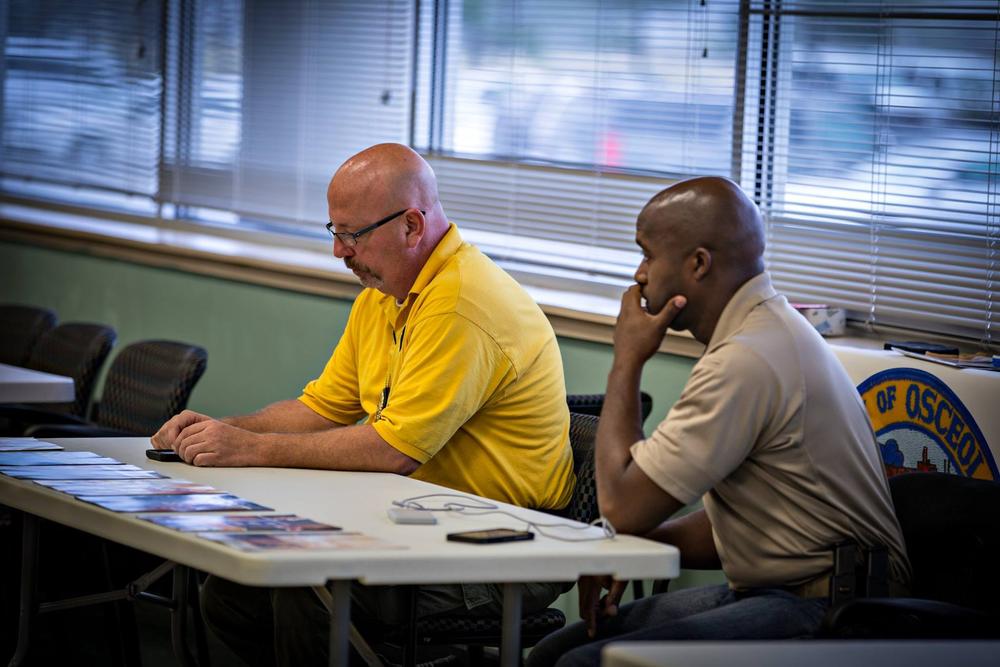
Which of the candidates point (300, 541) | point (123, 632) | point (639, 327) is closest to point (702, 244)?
point (639, 327)

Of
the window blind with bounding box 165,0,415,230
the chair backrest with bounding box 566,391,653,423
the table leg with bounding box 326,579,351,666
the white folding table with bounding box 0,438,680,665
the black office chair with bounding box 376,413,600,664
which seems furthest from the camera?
the window blind with bounding box 165,0,415,230

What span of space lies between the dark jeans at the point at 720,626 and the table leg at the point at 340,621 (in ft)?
1.29

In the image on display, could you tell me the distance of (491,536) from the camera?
231 centimetres

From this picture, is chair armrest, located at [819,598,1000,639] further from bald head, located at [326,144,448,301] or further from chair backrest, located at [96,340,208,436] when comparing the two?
chair backrest, located at [96,340,208,436]

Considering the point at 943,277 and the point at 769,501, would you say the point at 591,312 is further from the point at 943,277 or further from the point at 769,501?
the point at 769,501

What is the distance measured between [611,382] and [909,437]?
42.6 inches

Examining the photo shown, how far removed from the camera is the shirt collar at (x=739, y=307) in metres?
2.52

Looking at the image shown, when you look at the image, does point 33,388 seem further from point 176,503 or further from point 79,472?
point 176,503

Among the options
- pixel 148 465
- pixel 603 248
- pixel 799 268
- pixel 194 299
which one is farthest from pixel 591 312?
pixel 194 299

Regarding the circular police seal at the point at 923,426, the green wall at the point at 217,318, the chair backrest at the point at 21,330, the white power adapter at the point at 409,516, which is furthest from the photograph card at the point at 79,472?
the chair backrest at the point at 21,330

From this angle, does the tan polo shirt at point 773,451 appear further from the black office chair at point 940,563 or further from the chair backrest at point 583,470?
the chair backrest at point 583,470

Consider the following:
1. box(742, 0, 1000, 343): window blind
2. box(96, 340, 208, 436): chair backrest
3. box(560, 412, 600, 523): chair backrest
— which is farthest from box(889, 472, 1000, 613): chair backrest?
box(96, 340, 208, 436): chair backrest

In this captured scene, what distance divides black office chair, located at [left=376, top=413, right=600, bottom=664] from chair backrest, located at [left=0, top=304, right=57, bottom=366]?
2.80m

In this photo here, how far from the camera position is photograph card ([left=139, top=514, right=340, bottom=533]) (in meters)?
2.31
